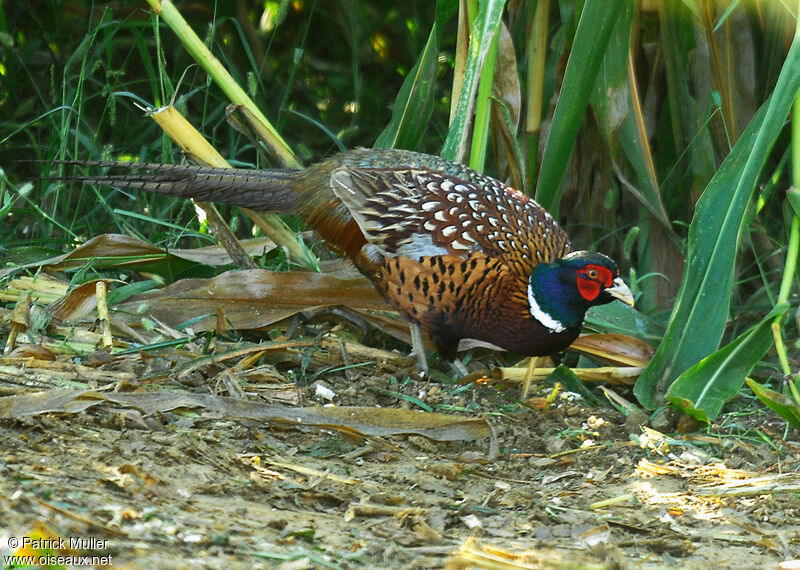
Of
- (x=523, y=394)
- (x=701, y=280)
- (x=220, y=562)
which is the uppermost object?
(x=701, y=280)

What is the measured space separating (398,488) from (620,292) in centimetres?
118

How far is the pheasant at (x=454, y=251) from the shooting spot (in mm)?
3428

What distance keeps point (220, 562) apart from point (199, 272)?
2403mm

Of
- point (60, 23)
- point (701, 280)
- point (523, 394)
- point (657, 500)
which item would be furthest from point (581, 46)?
point (60, 23)

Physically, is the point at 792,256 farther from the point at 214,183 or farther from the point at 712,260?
the point at 214,183

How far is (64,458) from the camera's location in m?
2.29

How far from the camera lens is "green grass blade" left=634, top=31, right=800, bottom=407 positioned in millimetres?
3156

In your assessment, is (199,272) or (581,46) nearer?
(581,46)

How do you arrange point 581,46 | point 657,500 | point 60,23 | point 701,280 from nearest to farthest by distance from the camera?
point 657,500, point 701,280, point 581,46, point 60,23

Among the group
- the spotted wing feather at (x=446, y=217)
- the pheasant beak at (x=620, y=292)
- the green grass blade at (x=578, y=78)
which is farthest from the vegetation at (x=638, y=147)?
the spotted wing feather at (x=446, y=217)

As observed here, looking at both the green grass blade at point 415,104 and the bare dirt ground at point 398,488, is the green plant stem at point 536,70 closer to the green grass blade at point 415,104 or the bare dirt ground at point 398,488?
the green grass blade at point 415,104

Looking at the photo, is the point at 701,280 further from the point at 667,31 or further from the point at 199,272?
the point at 199,272

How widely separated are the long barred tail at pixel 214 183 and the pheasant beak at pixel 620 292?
4.22ft

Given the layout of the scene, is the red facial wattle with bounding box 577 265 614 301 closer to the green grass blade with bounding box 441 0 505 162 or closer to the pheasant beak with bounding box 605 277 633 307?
the pheasant beak with bounding box 605 277 633 307
